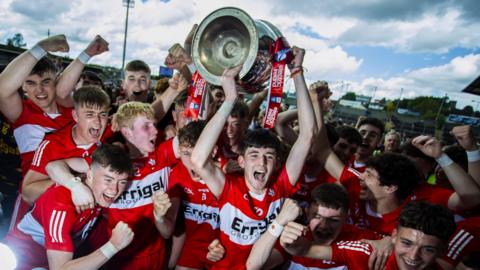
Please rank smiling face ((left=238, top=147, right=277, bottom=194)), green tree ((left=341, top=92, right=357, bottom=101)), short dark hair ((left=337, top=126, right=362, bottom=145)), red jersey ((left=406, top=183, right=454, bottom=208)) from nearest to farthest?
1. smiling face ((left=238, top=147, right=277, bottom=194))
2. red jersey ((left=406, top=183, right=454, bottom=208))
3. short dark hair ((left=337, top=126, right=362, bottom=145))
4. green tree ((left=341, top=92, right=357, bottom=101))

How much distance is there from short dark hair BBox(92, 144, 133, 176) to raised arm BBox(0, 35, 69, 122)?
50.3 inches

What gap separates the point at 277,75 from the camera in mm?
2592

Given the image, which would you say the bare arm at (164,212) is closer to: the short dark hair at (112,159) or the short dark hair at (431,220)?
the short dark hair at (112,159)

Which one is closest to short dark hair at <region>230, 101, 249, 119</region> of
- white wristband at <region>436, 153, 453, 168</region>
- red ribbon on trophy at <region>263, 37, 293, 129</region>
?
red ribbon on trophy at <region>263, 37, 293, 129</region>

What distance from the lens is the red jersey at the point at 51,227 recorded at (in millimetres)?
2303

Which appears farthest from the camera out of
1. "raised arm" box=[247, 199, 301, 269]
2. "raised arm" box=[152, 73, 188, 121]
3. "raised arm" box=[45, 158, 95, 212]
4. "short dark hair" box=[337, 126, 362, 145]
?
"short dark hair" box=[337, 126, 362, 145]

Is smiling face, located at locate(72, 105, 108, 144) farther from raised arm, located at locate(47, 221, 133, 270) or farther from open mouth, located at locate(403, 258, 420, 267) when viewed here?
open mouth, located at locate(403, 258, 420, 267)

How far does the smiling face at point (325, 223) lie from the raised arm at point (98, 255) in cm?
154

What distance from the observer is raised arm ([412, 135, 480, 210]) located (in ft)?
9.07

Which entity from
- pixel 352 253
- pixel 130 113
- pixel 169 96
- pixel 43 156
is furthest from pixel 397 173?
pixel 43 156

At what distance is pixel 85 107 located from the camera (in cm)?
306

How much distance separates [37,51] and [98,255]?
2.16 metres

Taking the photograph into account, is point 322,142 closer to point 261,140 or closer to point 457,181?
point 261,140

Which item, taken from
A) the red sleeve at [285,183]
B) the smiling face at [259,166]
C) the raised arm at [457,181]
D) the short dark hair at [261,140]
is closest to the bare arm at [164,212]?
the smiling face at [259,166]
